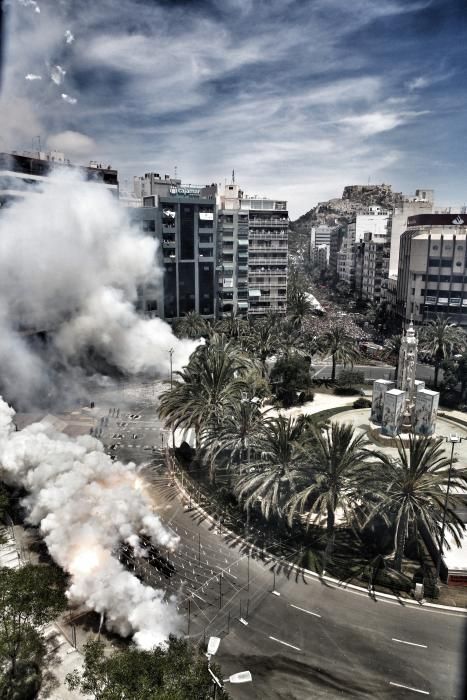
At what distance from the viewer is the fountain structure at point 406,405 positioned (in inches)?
1836

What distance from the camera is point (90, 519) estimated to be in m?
29.5

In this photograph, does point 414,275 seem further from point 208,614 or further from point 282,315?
point 208,614

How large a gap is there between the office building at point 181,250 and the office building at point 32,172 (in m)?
10.6

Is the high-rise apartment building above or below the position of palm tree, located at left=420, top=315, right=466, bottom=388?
above

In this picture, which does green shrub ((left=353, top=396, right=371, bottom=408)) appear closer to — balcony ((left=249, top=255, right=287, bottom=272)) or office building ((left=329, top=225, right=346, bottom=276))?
balcony ((left=249, top=255, right=287, bottom=272))

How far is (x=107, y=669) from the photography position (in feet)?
60.0

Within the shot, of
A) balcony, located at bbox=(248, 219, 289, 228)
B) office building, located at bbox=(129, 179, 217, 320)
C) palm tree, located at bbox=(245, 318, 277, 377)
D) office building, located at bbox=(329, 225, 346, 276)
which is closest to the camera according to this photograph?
palm tree, located at bbox=(245, 318, 277, 377)

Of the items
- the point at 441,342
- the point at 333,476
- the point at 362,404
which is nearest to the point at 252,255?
the point at 441,342

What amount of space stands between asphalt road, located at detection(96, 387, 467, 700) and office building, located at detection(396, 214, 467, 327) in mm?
68094

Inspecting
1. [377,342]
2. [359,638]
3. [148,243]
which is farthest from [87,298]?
[377,342]

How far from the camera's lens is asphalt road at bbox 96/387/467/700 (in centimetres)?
2236

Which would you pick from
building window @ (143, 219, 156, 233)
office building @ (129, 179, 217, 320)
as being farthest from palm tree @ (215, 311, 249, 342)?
building window @ (143, 219, 156, 233)

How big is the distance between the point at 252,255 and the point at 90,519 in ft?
232

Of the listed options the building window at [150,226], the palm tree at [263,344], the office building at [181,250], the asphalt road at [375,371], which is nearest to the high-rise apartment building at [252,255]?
the office building at [181,250]
